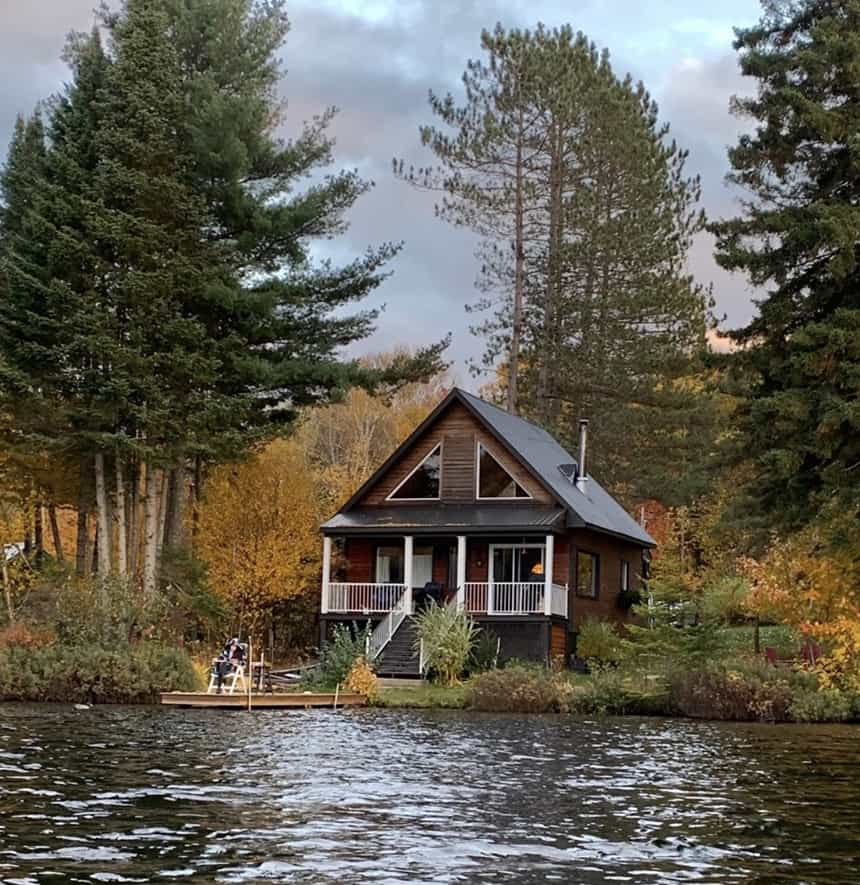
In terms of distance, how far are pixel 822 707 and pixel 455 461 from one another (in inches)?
579

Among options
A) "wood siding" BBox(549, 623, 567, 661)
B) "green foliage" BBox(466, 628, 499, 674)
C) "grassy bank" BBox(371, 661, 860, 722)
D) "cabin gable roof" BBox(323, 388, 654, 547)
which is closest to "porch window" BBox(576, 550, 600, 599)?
"cabin gable roof" BBox(323, 388, 654, 547)

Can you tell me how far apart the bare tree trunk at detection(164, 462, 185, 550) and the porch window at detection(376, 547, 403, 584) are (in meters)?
6.06

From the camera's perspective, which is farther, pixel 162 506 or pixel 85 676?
pixel 162 506

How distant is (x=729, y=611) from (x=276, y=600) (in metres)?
17.2

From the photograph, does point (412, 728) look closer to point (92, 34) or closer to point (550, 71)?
point (92, 34)

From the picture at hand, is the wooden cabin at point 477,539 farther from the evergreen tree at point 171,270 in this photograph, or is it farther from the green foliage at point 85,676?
the green foliage at point 85,676

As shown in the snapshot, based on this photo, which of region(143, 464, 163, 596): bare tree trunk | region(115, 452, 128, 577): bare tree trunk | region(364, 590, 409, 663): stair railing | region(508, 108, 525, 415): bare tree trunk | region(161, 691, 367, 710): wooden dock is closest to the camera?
region(161, 691, 367, 710): wooden dock

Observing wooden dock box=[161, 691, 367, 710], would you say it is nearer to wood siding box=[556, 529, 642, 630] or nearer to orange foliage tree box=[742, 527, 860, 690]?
orange foliage tree box=[742, 527, 860, 690]

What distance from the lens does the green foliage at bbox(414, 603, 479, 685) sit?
102 ft

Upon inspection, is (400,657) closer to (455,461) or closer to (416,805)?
(455,461)

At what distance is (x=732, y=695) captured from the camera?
25.9 metres

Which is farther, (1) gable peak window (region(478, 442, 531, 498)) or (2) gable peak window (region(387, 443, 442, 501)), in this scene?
(2) gable peak window (region(387, 443, 442, 501))

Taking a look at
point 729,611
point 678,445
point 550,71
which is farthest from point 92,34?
point 729,611

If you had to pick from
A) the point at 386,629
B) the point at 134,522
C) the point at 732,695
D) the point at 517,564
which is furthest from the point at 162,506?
the point at 732,695
